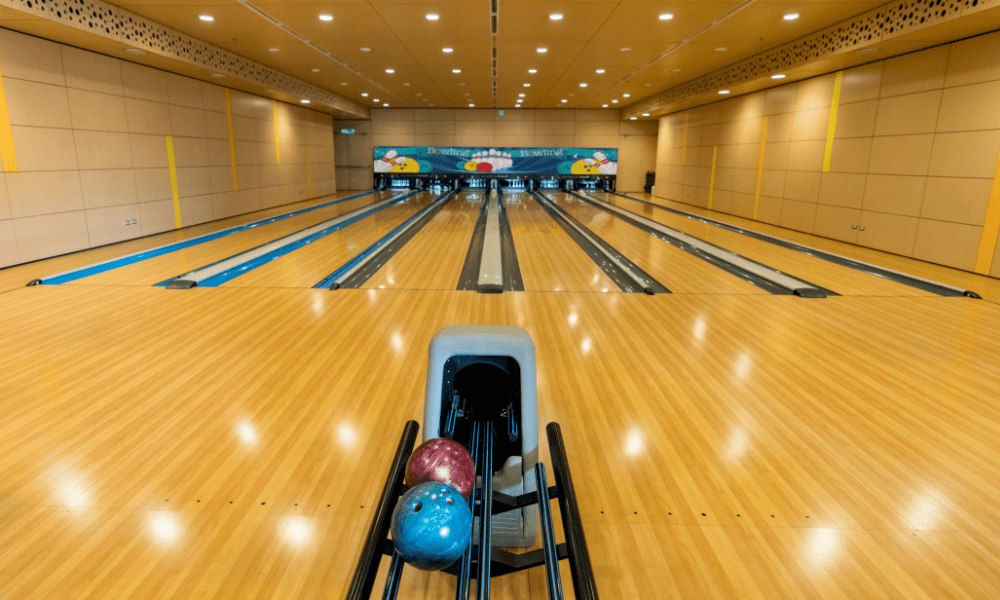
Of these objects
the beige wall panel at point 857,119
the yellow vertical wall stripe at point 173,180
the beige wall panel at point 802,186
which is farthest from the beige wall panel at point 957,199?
the yellow vertical wall stripe at point 173,180

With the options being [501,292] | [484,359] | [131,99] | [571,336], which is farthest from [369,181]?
[484,359]

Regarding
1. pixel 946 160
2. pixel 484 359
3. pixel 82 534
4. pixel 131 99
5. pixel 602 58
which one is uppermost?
pixel 602 58

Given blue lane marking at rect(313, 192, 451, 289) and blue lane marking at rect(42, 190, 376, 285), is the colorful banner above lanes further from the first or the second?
blue lane marking at rect(42, 190, 376, 285)

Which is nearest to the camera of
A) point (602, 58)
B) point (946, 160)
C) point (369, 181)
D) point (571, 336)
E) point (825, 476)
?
point (825, 476)

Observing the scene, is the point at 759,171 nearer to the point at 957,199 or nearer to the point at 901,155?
the point at 901,155

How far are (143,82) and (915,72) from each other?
10305mm

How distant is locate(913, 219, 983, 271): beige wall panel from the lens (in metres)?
6.28

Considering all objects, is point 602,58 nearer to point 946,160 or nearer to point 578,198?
point 946,160

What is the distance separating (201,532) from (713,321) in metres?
3.69

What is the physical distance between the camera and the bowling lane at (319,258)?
217 inches

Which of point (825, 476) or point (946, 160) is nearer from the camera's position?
point (825, 476)

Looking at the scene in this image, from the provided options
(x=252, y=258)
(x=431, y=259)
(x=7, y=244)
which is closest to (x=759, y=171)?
(x=431, y=259)

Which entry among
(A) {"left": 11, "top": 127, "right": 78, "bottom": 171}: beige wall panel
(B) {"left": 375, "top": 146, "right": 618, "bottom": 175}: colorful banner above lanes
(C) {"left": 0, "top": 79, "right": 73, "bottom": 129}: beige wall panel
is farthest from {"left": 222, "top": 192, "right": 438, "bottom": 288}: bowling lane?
(B) {"left": 375, "top": 146, "right": 618, "bottom": 175}: colorful banner above lanes

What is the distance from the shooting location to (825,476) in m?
2.27
